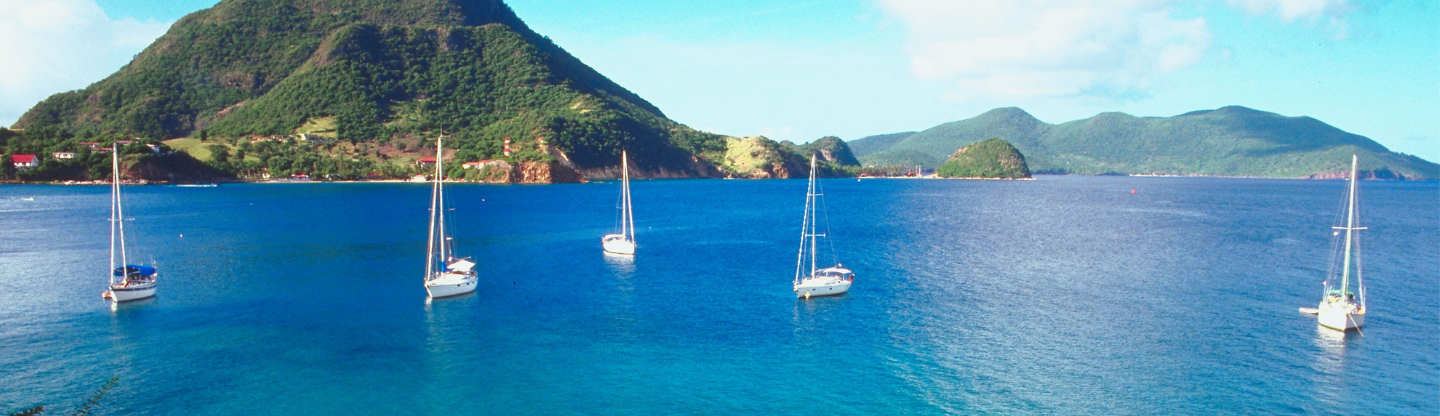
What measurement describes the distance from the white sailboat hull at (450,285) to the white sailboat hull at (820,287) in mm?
19406

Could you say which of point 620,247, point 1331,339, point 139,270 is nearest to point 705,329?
point 620,247

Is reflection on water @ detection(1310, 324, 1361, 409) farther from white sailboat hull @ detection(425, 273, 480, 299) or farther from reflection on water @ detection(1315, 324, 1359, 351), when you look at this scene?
white sailboat hull @ detection(425, 273, 480, 299)

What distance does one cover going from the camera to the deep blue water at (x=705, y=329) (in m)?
29.9

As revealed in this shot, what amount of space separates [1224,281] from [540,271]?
45791 millimetres

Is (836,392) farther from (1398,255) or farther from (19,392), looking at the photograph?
(1398,255)

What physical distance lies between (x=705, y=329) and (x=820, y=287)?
995cm

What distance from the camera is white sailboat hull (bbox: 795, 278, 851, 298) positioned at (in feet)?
155

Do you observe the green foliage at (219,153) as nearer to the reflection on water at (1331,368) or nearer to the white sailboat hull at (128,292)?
the white sailboat hull at (128,292)

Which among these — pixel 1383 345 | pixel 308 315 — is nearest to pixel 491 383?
pixel 308 315

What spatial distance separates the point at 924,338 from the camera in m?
38.1

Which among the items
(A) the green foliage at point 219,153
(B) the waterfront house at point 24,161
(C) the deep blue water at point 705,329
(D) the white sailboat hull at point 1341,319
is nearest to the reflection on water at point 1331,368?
(C) the deep blue water at point 705,329

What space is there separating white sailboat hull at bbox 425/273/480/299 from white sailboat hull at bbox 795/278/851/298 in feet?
63.7

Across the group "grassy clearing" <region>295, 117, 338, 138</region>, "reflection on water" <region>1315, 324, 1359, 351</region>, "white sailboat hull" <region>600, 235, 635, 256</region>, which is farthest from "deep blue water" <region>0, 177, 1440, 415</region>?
"grassy clearing" <region>295, 117, 338, 138</region>

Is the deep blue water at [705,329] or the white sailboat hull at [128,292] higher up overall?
the white sailboat hull at [128,292]
